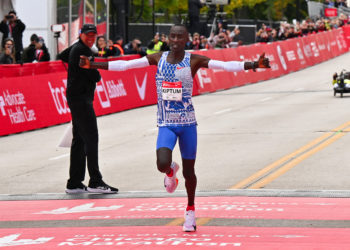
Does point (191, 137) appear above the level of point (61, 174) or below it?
above

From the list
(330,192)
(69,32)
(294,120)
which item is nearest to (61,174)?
(330,192)

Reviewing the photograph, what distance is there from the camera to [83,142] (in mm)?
11953

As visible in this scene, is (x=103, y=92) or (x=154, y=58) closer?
(x=154, y=58)

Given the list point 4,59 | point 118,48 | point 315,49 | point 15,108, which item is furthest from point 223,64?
point 315,49

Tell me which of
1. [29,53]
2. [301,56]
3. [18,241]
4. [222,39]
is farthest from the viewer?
[301,56]

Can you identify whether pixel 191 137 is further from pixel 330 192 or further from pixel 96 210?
pixel 330 192

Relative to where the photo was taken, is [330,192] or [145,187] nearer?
[330,192]

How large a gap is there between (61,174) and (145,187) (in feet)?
7.17

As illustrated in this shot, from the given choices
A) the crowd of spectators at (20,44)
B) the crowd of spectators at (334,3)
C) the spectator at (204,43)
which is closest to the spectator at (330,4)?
the crowd of spectators at (334,3)

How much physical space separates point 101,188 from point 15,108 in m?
8.73

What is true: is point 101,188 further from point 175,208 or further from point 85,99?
point 175,208

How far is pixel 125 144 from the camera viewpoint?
17.4 metres

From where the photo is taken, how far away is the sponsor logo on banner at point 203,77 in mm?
31144

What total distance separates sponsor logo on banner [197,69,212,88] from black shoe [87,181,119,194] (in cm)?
1943
